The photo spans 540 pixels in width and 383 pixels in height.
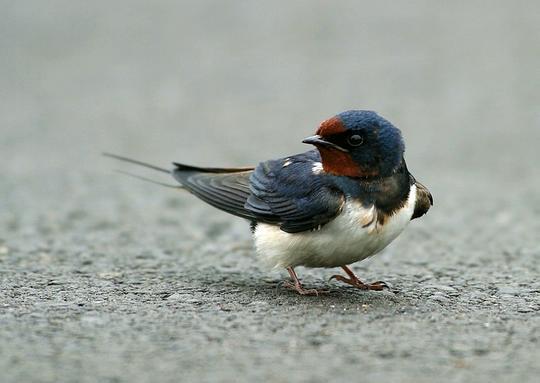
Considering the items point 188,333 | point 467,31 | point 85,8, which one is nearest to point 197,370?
point 188,333

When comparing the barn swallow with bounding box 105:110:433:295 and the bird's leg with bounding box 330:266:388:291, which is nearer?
the barn swallow with bounding box 105:110:433:295

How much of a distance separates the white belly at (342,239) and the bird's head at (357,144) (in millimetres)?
185

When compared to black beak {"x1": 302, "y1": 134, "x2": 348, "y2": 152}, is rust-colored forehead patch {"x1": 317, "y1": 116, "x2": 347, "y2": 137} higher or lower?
higher

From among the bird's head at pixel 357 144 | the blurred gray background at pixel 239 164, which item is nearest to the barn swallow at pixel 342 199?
the bird's head at pixel 357 144

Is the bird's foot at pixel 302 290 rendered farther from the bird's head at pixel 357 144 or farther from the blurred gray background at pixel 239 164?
the bird's head at pixel 357 144

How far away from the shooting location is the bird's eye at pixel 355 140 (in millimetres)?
4308

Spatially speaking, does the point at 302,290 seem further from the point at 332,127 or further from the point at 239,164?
the point at 239,164

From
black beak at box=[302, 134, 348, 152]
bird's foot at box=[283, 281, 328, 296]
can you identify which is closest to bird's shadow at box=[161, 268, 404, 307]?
bird's foot at box=[283, 281, 328, 296]

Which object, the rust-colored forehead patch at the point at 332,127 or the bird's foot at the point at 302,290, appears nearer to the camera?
the rust-colored forehead patch at the point at 332,127

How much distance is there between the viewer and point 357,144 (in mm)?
4320

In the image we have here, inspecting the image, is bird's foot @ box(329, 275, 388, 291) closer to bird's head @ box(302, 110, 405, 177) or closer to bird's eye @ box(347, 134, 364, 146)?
bird's head @ box(302, 110, 405, 177)

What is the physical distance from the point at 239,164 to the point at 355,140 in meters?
4.02

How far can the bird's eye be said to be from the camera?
4.31 m

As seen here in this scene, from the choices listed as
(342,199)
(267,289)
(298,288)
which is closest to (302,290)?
(298,288)
